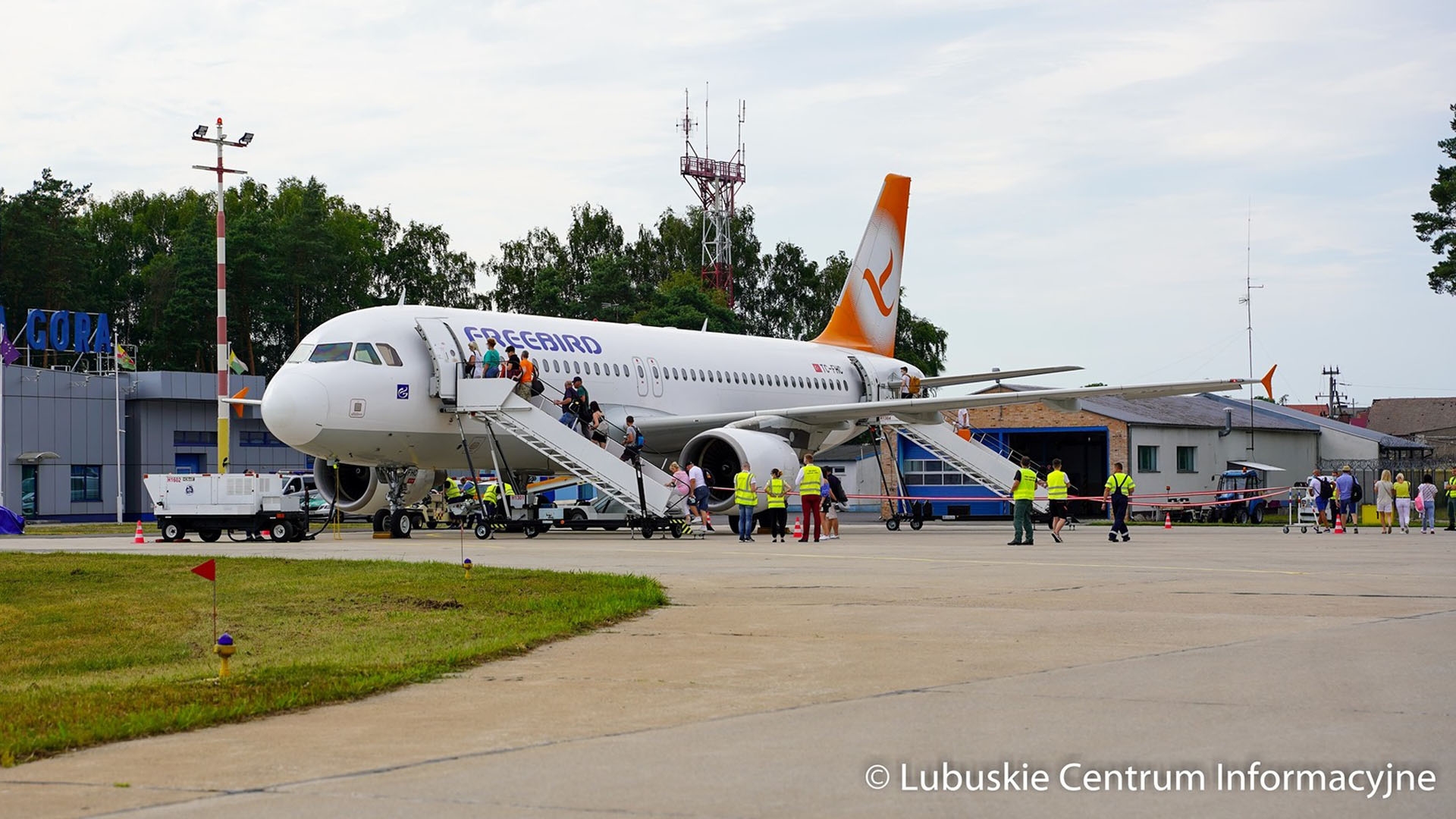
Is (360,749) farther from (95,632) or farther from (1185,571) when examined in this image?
(1185,571)

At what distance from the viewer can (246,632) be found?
36.2ft

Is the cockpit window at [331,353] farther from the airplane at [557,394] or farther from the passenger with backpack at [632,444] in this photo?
the passenger with backpack at [632,444]

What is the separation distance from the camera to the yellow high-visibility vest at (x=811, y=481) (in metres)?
26.0

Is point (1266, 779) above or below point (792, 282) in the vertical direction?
below

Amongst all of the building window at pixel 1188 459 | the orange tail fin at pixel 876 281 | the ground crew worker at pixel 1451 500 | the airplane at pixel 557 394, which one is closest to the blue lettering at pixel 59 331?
the airplane at pixel 557 394

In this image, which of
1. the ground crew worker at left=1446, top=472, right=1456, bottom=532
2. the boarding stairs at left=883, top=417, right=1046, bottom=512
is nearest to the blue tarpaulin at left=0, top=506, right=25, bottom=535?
the boarding stairs at left=883, top=417, right=1046, bottom=512

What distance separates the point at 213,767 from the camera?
6.11 m

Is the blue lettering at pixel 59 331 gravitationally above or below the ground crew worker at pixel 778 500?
above

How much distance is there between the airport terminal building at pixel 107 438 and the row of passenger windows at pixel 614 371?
20779 mm

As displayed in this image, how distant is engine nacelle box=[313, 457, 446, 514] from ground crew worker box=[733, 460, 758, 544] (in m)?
6.84

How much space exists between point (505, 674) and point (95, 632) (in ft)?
14.5

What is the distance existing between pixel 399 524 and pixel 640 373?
6099 mm

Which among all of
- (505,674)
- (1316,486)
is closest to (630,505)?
(1316,486)

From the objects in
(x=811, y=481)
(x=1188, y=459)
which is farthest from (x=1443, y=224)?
(x=811, y=481)
